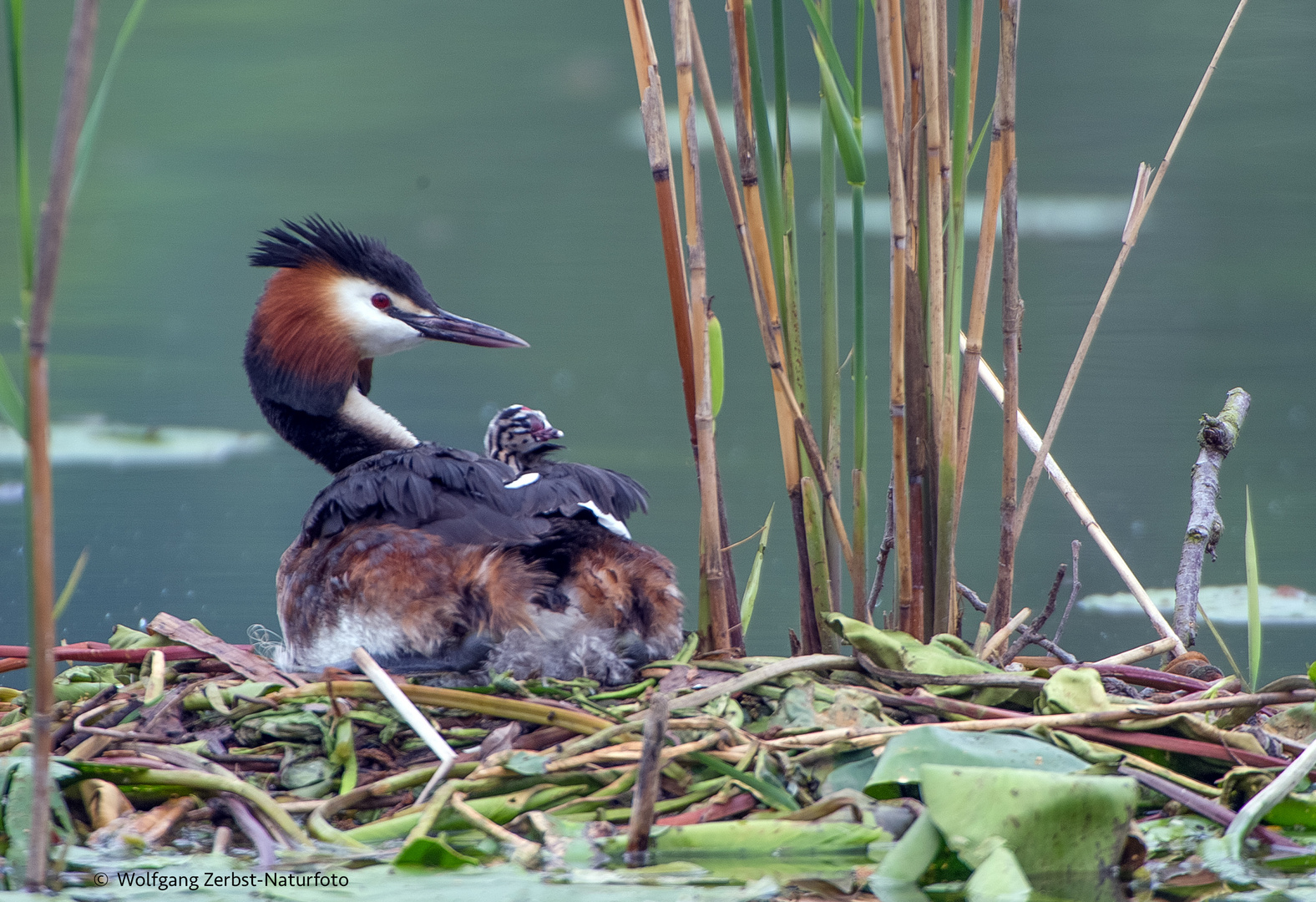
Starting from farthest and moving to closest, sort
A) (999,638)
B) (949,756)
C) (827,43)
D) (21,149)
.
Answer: (999,638)
(827,43)
(949,756)
(21,149)

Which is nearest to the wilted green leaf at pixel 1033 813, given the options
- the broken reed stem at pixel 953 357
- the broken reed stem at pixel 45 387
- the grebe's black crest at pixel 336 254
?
the broken reed stem at pixel 953 357

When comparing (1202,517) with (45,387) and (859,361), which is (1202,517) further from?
(45,387)

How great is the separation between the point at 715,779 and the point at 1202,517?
1.04 metres

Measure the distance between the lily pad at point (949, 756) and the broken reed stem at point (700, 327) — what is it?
504 millimetres

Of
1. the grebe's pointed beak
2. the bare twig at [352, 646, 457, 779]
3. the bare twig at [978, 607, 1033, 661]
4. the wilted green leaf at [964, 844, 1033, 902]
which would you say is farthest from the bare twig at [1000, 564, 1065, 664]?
the grebe's pointed beak

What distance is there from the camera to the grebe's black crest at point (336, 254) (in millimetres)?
2100

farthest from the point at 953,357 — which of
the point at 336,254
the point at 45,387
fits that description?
the point at 45,387

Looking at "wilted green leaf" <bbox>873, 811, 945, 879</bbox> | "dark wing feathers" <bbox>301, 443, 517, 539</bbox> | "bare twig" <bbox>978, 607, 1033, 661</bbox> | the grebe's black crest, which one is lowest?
"bare twig" <bbox>978, 607, 1033, 661</bbox>

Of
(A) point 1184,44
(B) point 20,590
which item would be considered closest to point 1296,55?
(A) point 1184,44

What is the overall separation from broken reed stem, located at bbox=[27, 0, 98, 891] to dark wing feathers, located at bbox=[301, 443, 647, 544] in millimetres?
677

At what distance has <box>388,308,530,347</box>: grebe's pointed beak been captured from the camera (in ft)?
7.18

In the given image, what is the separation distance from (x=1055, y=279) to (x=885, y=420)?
0.71m

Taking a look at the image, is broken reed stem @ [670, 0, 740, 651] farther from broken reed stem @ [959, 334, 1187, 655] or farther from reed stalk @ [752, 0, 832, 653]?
broken reed stem @ [959, 334, 1187, 655]

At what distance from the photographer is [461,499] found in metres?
1.70
